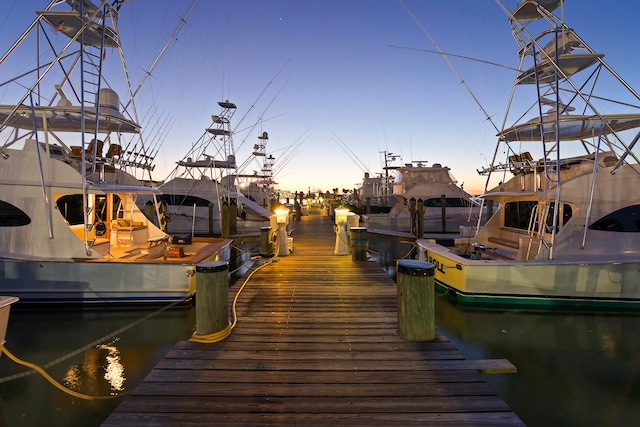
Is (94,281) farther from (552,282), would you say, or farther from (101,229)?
(552,282)

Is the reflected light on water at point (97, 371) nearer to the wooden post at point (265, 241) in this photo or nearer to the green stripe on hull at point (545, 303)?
the wooden post at point (265, 241)

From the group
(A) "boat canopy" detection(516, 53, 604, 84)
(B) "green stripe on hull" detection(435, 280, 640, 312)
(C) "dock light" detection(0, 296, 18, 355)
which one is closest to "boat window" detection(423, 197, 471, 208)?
(A) "boat canopy" detection(516, 53, 604, 84)

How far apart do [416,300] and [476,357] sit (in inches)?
132

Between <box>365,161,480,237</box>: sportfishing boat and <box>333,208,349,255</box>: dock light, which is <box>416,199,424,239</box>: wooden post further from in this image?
<box>333,208,349,255</box>: dock light

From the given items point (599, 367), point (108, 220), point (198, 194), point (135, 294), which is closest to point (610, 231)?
point (599, 367)

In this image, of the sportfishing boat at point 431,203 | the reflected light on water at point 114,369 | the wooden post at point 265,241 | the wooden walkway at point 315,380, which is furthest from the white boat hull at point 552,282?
the sportfishing boat at point 431,203

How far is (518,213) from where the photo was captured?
1178cm

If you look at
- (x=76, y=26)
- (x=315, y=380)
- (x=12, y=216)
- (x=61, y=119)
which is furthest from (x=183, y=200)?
(x=315, y=380)

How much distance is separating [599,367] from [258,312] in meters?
6.12

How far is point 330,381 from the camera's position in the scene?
3664 mm

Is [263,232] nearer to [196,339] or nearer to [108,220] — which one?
[108,220]

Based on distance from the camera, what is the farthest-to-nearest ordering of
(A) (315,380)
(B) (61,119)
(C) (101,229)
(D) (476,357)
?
(C) (101,229) < (B) (61,119) < (D) (476,357) < (A) (315,380)

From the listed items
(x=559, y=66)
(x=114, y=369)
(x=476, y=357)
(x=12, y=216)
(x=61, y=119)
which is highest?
(x=559, y=66)

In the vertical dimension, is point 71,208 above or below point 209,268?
above
